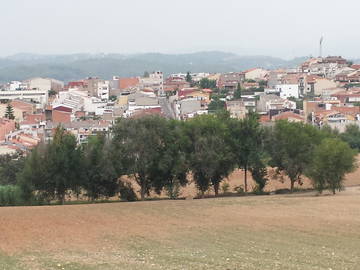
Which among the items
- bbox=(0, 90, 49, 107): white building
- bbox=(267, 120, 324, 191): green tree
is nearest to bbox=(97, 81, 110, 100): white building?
bbox=(0, 90, 49, 107): white building

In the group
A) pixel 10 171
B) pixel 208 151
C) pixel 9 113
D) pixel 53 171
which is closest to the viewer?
pixel 53 171

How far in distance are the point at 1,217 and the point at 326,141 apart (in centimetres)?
→ 1512

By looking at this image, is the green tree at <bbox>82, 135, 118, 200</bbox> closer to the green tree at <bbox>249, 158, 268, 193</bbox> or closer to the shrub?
the shrub

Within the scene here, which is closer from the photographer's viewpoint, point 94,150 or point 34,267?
point 34,267

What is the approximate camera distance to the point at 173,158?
29.5 m

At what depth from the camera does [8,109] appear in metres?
82.4

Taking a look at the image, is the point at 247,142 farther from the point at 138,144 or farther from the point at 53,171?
the point at 53,171

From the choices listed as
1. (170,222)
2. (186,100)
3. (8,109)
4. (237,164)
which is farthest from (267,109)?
(170,222)

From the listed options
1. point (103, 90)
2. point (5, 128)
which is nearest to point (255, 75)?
point (103, 90)

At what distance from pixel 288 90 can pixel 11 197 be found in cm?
7630

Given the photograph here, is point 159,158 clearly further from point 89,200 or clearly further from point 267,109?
point 267,109

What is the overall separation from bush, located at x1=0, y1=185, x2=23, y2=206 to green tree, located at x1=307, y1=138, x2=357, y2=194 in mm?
12833

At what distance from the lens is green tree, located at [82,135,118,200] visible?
94.4ft

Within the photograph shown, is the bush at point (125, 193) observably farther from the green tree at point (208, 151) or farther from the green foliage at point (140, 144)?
the green tree at point (208, 151)
